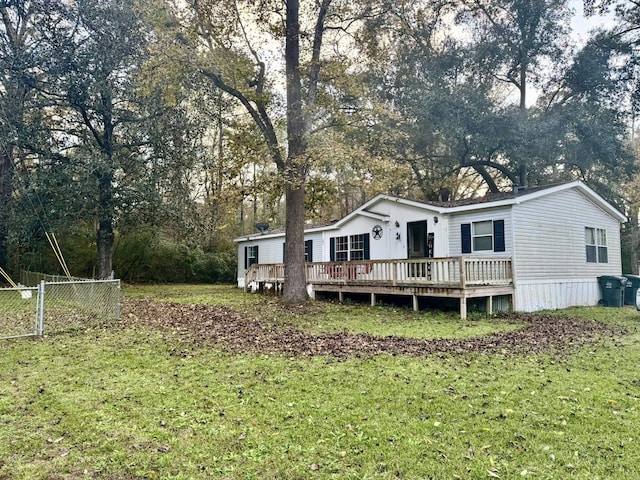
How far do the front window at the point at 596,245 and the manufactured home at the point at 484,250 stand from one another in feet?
0.12

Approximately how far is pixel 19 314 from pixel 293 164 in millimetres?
8000

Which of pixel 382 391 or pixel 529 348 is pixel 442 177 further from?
pixel 382 391

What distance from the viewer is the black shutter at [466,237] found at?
492 inches

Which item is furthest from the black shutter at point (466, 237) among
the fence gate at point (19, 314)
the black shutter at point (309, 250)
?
the fence gate at point (19, 314)

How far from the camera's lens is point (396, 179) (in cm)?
1362

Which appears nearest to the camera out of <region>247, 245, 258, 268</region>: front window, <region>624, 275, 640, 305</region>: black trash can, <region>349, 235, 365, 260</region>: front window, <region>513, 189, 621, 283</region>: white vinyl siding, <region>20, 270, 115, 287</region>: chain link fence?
<region>513, 189, 621, 283</region>: white vinyl siding

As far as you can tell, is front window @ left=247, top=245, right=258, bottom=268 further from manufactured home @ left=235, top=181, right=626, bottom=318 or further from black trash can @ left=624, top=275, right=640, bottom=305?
black trash can @ left=624, top=275, right=640, bottom=305

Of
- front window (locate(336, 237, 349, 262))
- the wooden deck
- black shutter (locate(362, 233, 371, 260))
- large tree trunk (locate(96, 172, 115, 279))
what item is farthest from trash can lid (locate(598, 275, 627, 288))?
large tree trunk (locate(96, 172, 115, 279))

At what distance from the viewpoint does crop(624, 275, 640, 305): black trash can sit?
45.4ft

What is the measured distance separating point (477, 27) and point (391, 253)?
14090 mm

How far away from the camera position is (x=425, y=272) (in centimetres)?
1106

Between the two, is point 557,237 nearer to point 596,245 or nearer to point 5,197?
point 596,245

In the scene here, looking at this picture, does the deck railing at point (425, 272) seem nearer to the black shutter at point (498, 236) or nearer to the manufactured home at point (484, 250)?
the manufactured home at point (484, 250)

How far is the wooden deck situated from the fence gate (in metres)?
8.31
